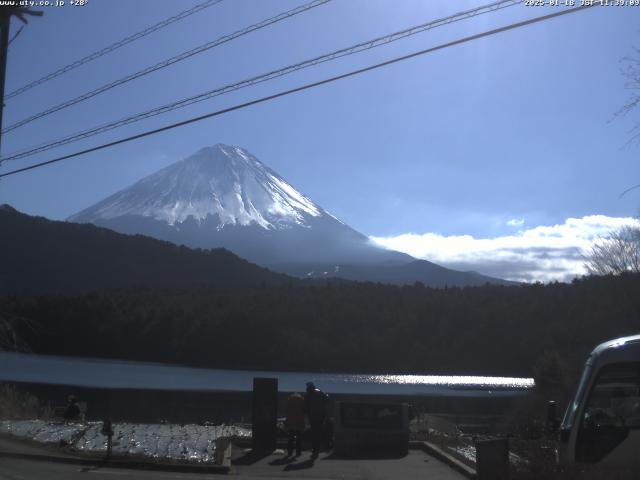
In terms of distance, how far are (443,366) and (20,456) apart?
84425 millimetres

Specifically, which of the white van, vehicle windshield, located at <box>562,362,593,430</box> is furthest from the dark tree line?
the white van

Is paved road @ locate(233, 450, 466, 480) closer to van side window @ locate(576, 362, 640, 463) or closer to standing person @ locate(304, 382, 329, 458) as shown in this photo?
standing person @ locate(304, 382, 329, 458)

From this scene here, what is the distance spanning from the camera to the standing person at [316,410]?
17.5 m

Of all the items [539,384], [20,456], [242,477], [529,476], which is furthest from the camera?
[539,384]

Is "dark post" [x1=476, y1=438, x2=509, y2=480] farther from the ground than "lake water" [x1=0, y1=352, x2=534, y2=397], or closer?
closer

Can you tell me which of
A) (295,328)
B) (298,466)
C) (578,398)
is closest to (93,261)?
(295,328)

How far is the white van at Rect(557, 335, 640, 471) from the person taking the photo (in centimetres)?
927

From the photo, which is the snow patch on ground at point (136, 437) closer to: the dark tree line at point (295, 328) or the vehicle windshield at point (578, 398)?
the vehicle windshield at point (578, 398)

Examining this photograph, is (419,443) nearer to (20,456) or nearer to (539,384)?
(20,456)

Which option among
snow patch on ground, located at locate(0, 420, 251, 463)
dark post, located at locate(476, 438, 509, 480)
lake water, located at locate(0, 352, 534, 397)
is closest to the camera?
dark post, located at locate(476, 438, 509, 480)

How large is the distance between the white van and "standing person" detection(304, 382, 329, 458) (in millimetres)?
8265

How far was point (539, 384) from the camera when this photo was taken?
33.1 m

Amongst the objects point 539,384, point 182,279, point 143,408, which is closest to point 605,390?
point 539,384

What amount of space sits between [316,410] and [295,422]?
1.99 ft
